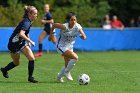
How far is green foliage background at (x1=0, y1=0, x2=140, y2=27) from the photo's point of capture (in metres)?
29.1

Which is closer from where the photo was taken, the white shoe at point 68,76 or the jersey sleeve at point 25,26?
the jersey sleeve at point 25,26

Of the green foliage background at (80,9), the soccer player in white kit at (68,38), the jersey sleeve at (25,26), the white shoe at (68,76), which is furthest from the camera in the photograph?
the green foliage background at (80,9)

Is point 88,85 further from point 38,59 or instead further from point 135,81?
point 38,59

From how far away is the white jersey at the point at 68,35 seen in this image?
14258 mm

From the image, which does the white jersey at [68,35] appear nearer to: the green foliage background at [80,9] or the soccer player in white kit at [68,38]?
the soccer player in white kit at [68,38]

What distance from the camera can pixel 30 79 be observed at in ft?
46.1

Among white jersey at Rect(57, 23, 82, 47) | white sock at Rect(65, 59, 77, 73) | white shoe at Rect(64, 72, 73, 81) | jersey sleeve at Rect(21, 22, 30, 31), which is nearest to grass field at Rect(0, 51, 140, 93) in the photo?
white shoe at Rect(64, 72, 73, 81)

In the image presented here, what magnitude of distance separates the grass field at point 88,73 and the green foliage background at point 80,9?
8266 millimetres

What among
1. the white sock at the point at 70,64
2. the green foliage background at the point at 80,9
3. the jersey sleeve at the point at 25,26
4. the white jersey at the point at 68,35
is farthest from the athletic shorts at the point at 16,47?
the green foliage background at the point at 80,9

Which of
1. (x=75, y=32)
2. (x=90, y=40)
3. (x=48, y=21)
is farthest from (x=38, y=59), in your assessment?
(x=75, y=32)

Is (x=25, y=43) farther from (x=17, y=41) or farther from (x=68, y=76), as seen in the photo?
(x=68, y=76)

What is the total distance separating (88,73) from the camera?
645 inches

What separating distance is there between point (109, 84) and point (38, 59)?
8345mm

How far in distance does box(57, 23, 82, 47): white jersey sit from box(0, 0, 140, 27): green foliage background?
45.9 feet
